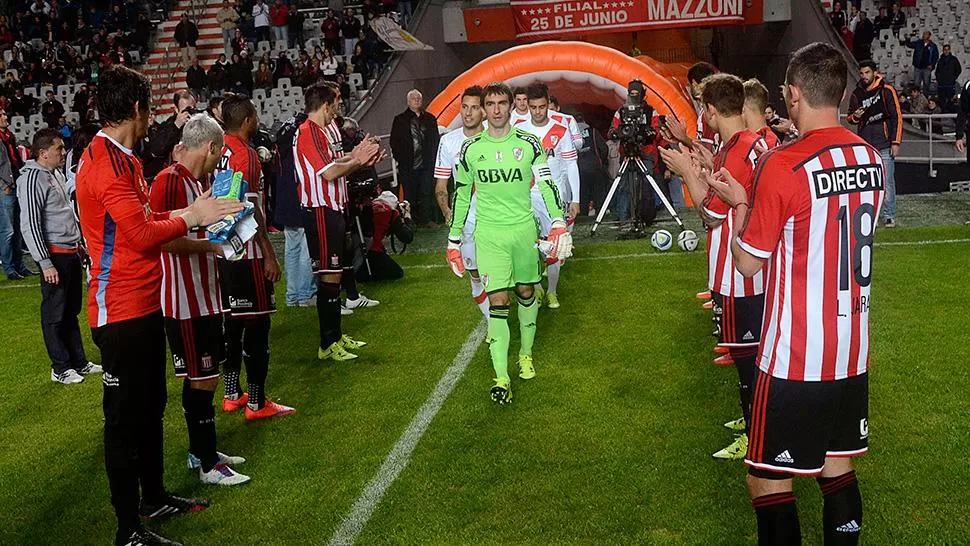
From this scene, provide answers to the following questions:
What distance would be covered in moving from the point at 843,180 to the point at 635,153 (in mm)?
9233

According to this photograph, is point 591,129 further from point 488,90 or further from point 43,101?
point 43,101

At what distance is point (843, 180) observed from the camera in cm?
347

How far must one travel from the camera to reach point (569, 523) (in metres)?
4.82

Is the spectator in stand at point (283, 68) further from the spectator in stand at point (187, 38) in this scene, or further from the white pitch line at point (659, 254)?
the white pitch line at point (659, 254)

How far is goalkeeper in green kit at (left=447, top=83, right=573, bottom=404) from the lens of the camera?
6.75 meters

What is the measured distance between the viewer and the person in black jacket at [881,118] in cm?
1260

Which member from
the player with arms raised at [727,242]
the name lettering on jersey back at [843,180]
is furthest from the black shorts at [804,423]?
the player with arms raised at [727,242]

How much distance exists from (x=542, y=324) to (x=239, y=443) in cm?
343

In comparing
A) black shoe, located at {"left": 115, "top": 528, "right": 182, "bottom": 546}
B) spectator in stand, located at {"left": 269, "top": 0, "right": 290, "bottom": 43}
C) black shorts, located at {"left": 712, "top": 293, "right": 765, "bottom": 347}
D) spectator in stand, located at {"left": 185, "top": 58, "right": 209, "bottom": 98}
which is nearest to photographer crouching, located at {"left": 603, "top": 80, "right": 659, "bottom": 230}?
black shorts, located at {"left": 712, "top": 293, "right": 765, "bottom": 347}

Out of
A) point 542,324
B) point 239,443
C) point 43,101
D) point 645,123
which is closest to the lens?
point 239,443

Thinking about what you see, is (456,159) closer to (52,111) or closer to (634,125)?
(634,125)

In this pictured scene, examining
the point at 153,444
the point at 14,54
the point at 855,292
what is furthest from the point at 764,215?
the point at 14,54

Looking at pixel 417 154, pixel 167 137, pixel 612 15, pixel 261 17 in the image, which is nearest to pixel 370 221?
pixel 167 137

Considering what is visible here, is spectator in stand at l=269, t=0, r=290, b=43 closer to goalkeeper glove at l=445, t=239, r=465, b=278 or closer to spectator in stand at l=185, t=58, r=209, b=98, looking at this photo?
spectator in stand at l=185, t=58, r=209, b=98
